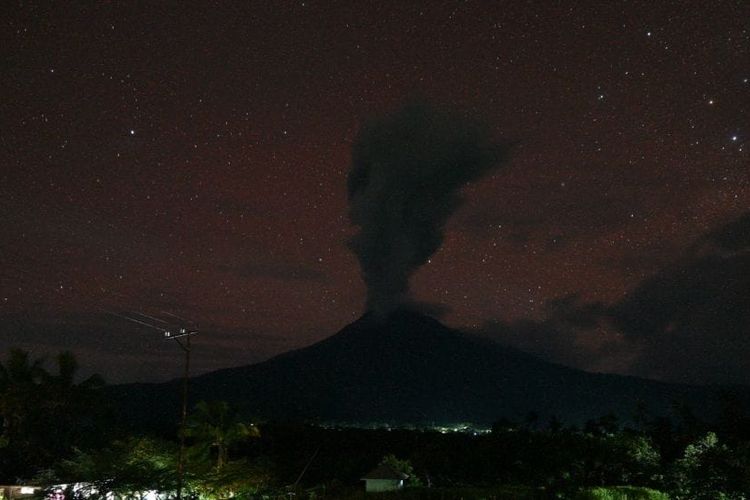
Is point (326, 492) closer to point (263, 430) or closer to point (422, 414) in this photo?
point (263, 430)

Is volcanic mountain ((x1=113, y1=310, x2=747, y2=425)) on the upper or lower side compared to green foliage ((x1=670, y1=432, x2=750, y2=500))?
upper

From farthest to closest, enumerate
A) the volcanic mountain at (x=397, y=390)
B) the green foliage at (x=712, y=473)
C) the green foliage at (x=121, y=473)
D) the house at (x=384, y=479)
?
1. the volcanic mountain at (x=397, y=390)
2. the house at (x=384, y=479)
3. the green foliage at (x=712, y=473)
4. the green foliage at (x=121, y=473)

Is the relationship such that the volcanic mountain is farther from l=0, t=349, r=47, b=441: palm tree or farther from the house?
the house

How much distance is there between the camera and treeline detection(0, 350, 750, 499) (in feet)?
76.2

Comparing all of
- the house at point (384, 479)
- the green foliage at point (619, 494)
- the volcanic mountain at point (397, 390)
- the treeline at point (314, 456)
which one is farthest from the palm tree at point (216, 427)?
the volcanic mountain at point (397, 390)

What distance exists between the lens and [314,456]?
35.1 m

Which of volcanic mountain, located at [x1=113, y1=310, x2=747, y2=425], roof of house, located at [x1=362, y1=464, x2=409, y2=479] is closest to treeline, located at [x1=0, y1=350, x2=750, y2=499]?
roof of house, located at [x1=362, y1=464, x2=409, y2=479]

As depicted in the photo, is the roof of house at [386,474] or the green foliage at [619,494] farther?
the roof of house at [386,474]

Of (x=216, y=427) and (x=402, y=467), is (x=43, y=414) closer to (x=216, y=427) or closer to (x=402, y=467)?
(x=216, y=427)

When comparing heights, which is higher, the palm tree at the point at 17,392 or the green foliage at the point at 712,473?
the palm tree at the point at 17,392

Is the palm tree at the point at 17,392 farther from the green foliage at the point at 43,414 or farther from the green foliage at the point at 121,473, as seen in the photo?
the green foliage at the point at 121,473

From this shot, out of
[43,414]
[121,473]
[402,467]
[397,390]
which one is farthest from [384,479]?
[397,390]

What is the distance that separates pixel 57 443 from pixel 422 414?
13996 centimetres

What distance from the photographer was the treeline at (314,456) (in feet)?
76.2
